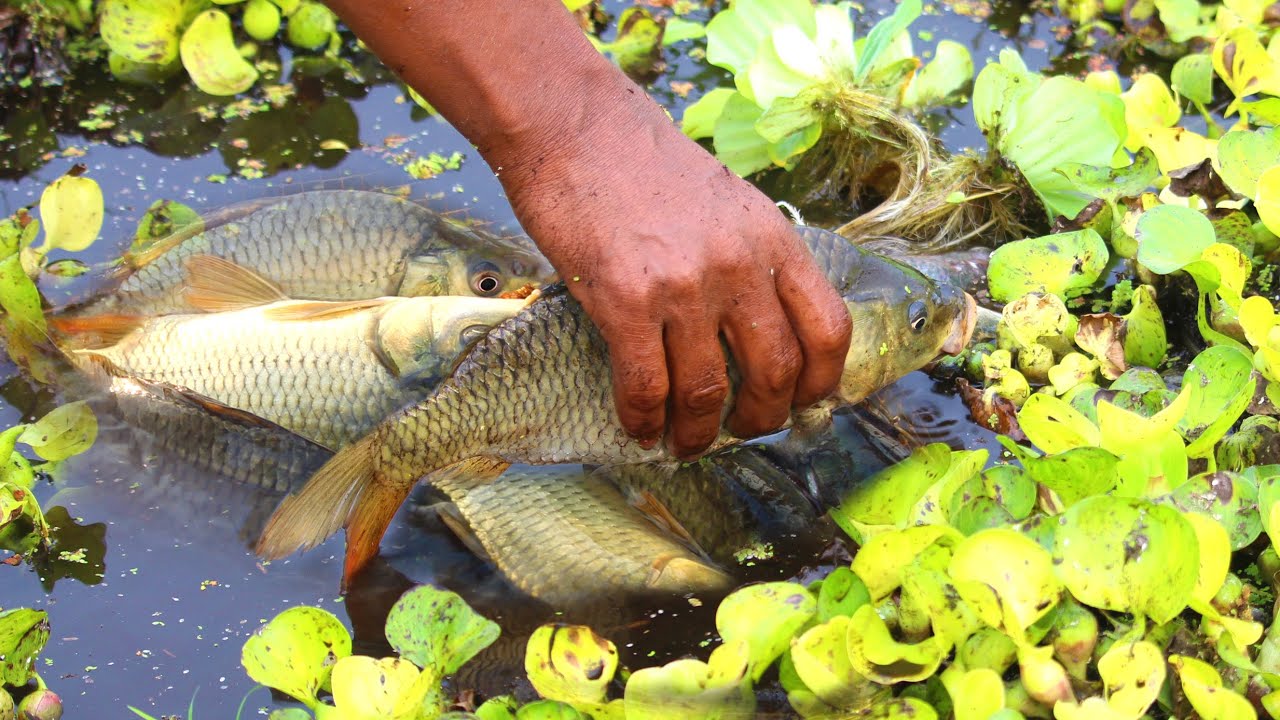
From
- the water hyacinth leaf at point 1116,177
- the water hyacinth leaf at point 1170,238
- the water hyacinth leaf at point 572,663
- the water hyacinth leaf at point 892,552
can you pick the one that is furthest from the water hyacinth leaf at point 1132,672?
the water hyacinth leaf at point 1116,177

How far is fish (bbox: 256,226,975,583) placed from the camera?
2383mm

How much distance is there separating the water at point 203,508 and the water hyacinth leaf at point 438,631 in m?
0.25

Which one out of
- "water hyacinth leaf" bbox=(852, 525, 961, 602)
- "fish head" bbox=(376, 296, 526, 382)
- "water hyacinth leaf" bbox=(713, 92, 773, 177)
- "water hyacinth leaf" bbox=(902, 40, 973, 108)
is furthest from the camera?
"water hyacinth leaf" bbox=(902, 40, 973, 108)

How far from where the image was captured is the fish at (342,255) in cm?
315

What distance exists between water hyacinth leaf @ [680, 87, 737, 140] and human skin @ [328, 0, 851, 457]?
1.53 meters

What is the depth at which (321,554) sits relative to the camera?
8.67ft

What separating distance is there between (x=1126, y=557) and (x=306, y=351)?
1807mm

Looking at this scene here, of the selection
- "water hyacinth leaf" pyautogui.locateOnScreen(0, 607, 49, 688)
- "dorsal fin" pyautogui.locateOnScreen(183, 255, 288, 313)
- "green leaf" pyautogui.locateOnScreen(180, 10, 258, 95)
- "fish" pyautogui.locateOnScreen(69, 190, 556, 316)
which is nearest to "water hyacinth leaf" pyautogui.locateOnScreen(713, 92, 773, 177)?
"fish" pyautogui.locateOnScreen(69, 190, 556, 316)

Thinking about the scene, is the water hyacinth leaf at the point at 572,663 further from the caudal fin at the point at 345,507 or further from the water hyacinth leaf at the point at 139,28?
the water hyacinth leaf at the point at 139,28

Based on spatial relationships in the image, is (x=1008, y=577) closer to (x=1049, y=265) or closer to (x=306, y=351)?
(x=1049, y=265)

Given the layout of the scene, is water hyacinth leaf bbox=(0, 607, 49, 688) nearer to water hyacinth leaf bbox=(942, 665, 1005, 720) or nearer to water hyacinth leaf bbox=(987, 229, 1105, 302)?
water hyacinth leaf bbox=(942, 665, 1005, 720)

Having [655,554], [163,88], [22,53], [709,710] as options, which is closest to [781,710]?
[709,710]

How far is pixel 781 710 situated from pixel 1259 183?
148 cm

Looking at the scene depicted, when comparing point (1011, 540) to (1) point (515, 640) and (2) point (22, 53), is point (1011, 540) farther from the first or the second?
(2) point (22, 53)
